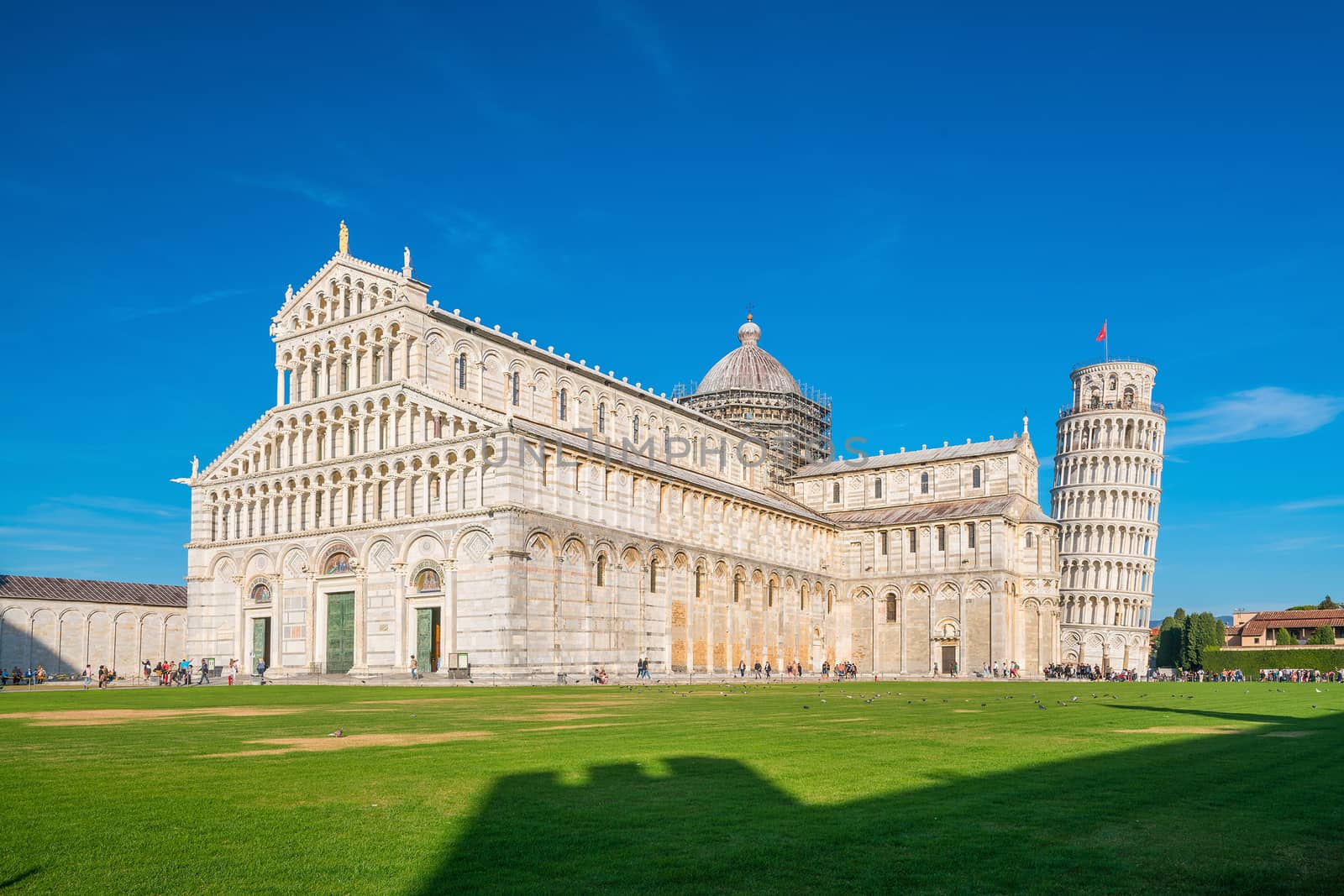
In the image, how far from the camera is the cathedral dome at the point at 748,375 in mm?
98000

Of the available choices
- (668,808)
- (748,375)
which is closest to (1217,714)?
(668,808)

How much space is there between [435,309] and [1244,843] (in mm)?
55105

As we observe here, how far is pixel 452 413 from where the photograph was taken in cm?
5716

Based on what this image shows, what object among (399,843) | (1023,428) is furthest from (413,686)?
(1023,428)

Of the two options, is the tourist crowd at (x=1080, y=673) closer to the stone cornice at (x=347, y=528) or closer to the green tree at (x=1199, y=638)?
the green tree at (x=1199, y=638)

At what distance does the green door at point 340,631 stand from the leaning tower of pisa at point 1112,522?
255 ft

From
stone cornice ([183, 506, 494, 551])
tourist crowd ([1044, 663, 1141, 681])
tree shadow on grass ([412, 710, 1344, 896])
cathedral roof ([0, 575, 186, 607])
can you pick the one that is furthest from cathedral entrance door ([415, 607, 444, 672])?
tourist crowd ([1044, 663, 1141, 681])

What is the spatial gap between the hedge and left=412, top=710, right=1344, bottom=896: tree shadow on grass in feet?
298

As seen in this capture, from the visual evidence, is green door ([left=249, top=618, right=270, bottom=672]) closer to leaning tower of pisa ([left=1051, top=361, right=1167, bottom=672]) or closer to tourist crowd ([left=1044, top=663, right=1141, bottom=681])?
tourist crowd ([left=1044, top=663, right=1141, bottom=681])

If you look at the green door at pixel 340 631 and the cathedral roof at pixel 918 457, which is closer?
the green door at pixel 340 631

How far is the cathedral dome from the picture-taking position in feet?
322

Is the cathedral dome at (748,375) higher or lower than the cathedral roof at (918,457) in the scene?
higher

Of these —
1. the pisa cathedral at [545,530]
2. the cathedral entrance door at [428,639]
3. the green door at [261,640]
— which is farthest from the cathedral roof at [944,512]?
the green door at [261,640]

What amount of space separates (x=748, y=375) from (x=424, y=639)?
48.3m
